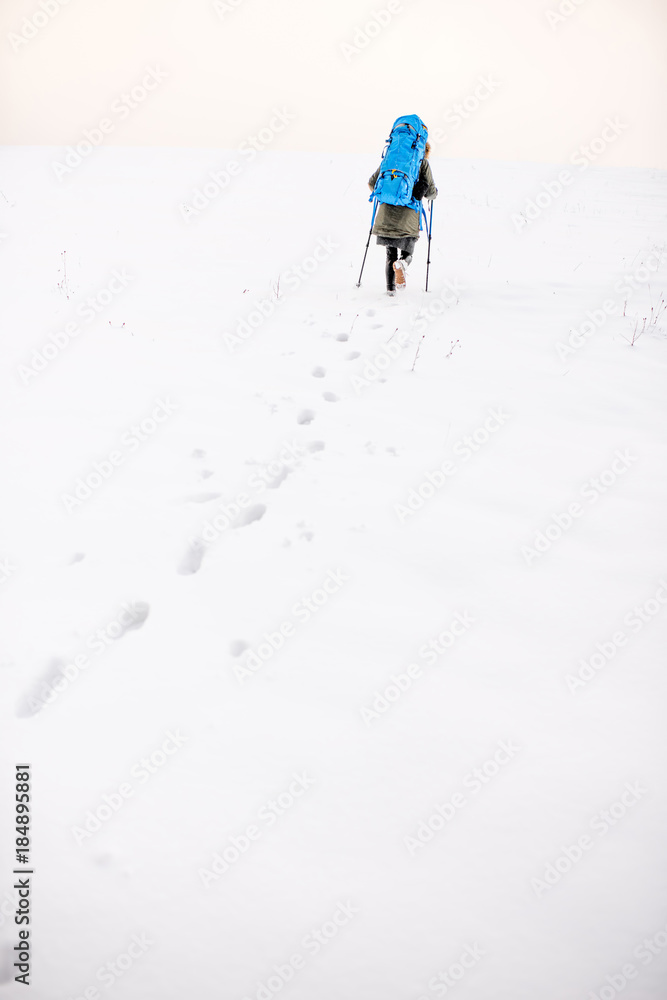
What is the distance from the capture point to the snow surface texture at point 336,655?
1.97 meters

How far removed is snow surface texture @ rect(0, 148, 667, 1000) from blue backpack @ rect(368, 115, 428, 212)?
131cm

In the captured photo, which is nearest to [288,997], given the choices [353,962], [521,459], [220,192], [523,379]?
[353,962]

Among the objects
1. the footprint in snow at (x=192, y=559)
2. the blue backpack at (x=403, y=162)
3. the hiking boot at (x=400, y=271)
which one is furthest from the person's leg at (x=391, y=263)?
the footprint in snow at (x=192, y=559)

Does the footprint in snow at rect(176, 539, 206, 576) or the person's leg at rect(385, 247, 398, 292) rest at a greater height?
the person's leg at rect(385, 247, 398, 292)

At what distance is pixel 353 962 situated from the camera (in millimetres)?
1931

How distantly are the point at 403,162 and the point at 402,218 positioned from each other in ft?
1.73

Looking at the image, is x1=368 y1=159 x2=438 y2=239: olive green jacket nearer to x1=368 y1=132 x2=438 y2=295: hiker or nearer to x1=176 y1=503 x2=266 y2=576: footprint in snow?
x1=368 y1=132 x2=438 y2=295: hiker

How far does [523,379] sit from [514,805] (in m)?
3.53

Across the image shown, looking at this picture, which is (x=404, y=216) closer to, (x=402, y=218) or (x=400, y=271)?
(x=402, y=218)

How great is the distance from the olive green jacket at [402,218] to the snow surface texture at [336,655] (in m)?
1.03

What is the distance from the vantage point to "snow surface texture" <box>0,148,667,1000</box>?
1967mm

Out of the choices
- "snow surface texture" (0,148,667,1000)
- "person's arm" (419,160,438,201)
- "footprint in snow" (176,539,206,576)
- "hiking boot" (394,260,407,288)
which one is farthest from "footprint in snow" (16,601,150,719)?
"person's arm" (419,160,438,201)

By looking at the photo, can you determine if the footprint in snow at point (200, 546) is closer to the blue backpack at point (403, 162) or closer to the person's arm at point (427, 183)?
the blue backpack at point (403, 162)

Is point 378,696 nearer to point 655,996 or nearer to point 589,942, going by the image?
point 589,942
